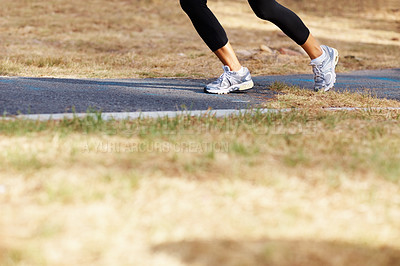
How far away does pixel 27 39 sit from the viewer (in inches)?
454

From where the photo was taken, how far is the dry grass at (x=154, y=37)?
7449 millimetres

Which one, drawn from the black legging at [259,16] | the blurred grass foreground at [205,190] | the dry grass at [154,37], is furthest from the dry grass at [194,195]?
the dry grass at [154,37]

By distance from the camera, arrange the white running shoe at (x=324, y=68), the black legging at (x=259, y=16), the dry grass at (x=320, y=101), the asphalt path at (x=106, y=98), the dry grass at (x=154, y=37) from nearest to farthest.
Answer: the asphalt path at (x=106, y=98) → the dry grass at (x=320, y=101) → the black legging at (x=259, y=16) → the white running shoe at (x=324, y=68) → the dry grass at (x=154, y=37)

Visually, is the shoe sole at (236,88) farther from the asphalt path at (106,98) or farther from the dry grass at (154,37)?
the dry grass at (154,37)

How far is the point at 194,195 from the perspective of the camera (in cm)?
190

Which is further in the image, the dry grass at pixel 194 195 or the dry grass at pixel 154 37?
the dry grass at pixel 154 37

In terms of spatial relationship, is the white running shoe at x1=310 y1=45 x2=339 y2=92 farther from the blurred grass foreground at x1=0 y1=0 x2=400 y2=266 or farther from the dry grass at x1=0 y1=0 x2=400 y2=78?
the dry grass at x1=0 y1=0 x2=400 y2=78

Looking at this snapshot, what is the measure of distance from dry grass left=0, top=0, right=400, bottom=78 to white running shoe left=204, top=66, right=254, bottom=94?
2.14 m

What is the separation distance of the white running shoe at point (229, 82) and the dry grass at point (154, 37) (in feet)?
7.01

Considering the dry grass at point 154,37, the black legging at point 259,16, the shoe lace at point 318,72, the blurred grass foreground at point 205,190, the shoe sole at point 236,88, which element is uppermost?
the black legging at point 259,16

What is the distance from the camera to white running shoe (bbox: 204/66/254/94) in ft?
13.8

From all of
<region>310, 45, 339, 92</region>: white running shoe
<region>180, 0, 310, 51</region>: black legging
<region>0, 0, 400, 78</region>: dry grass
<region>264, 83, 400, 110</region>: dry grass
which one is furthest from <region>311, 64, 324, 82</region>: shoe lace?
<region>0, 0, 400, 78</region>: dry grass

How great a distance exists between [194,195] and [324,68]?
2.61 metres

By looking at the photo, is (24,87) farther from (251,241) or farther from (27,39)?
(27,39)
